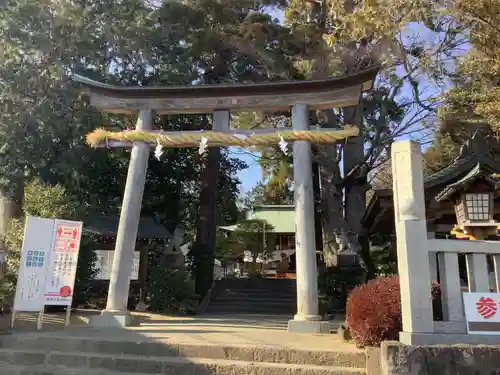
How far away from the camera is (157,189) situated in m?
16.7

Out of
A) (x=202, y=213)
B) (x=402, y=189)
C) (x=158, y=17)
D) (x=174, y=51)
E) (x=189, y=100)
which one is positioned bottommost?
(x=402, y=189)

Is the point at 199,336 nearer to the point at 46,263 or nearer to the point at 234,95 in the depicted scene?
the point at 46,263

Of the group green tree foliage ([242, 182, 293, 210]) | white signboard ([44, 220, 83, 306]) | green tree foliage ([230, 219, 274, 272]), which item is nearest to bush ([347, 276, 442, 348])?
white signboard ([44, 220, 83, 306])

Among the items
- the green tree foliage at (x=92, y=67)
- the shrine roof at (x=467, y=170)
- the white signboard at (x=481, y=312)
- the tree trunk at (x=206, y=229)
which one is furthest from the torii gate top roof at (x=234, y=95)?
the tree trunk at (x=206, y=229)

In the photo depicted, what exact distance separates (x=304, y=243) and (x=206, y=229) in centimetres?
813

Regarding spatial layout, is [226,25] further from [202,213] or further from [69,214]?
[69,214]

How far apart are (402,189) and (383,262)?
11.1 metres

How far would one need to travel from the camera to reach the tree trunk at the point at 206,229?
50.9ft

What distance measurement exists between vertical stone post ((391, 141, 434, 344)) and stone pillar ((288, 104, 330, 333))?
133 inches

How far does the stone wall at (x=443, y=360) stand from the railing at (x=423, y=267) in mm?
142

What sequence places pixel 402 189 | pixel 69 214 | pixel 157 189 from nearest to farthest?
1. pixel 402 189
2. pixel 69 214
3. pixel 157 189

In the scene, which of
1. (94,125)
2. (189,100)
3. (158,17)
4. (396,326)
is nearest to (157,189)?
(94,125)

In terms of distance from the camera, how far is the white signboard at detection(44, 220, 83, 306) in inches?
326

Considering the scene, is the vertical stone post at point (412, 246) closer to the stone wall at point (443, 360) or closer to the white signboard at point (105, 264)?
the stone wall at point (443, 360)
